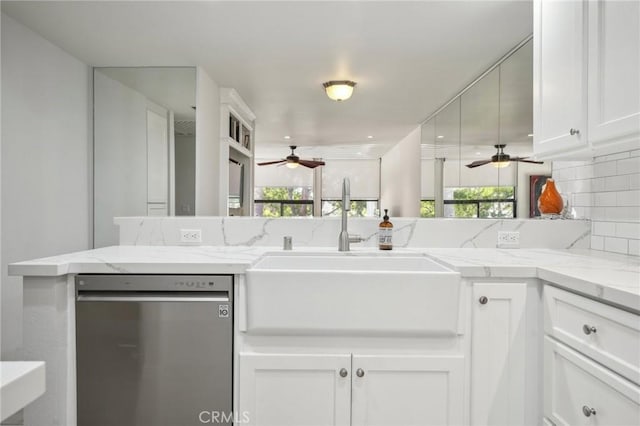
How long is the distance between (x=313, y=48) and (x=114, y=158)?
6.92ft

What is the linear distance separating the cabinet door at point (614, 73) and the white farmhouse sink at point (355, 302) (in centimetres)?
79

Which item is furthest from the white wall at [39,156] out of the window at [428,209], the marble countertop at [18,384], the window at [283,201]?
the window at [428,209]

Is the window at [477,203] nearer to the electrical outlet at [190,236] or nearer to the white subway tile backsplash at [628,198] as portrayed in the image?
the white subway tile backsplash at [628,198]

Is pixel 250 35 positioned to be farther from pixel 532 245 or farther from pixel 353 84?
pixel 532 245

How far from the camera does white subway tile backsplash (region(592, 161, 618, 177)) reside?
1766 millimetres

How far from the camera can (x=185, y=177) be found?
309 cm

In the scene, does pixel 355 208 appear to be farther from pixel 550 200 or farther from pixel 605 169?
pixel 605 169

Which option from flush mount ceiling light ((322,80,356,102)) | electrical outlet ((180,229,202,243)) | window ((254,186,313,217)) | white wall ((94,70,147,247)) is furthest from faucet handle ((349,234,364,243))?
white wall ((94,70,147,247))

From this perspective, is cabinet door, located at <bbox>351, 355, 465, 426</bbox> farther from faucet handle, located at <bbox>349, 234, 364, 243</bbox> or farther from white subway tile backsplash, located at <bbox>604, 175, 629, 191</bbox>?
white subway tile backsplash, located at <bbox>604, 175, 629, 191</bbox>

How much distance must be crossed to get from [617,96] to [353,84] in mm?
1671

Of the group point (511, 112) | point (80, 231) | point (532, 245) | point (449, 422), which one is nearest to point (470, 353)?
point (449, 422)

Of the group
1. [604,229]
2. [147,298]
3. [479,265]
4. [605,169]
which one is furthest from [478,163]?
[147,298]

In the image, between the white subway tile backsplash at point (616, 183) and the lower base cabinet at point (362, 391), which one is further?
the white subway tile backsplash at point (616, 183)

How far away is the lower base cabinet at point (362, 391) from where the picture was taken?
135cm
